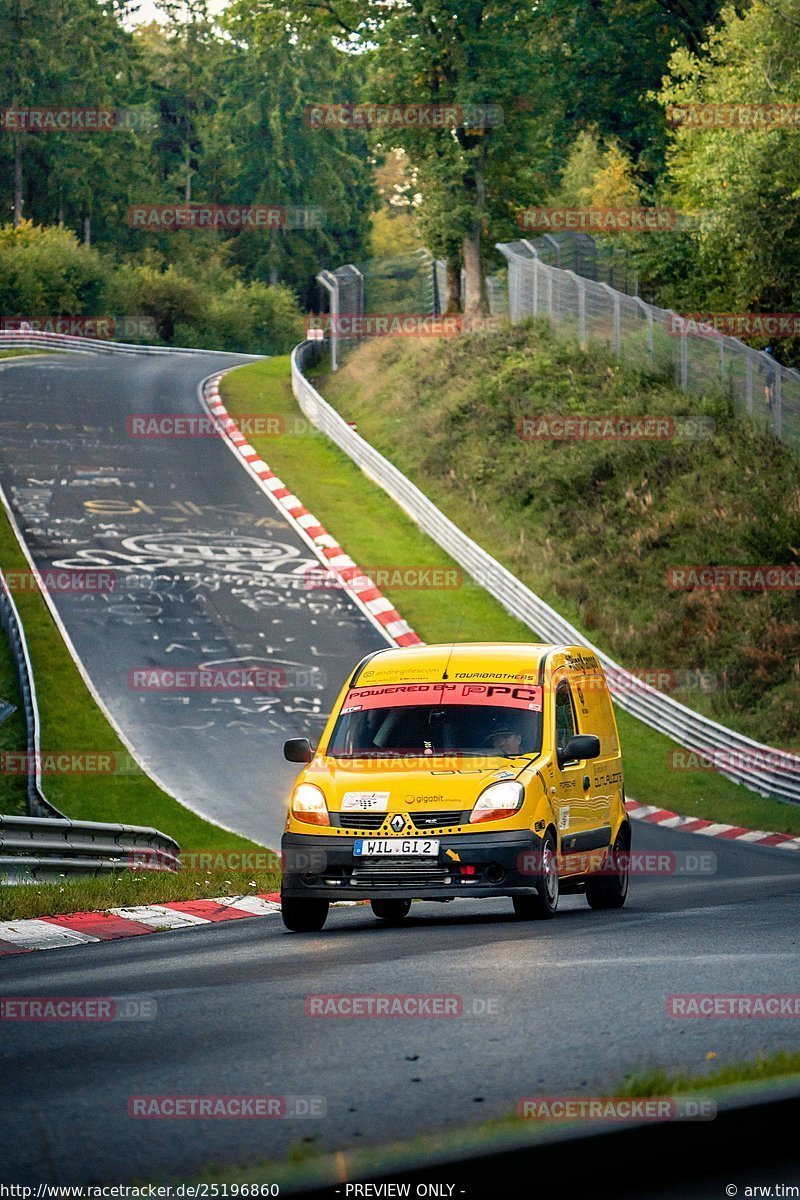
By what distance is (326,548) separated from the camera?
34.9 meters

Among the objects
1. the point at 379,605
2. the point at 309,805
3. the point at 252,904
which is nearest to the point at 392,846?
the point at 309,805

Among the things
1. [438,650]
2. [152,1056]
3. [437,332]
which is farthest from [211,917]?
[437,332]

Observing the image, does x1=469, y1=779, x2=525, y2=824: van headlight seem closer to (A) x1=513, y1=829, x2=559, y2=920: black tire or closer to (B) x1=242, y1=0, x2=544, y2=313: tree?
(A) x1=513, y1=829, x2=559, y2=920: black tire

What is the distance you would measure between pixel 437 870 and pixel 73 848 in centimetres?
486

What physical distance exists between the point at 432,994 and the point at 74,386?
1828 inches

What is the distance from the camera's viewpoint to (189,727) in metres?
24.6

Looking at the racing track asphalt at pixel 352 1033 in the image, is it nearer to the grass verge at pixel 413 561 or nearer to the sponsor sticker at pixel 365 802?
the sponsor sticker at pixel 365 802

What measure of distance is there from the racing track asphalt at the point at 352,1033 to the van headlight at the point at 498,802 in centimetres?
79

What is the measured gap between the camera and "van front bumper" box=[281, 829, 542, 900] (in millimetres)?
11633

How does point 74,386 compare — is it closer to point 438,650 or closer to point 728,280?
point 728,280

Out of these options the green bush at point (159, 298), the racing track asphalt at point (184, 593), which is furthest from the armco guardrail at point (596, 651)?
the green bush at point (159, 298)

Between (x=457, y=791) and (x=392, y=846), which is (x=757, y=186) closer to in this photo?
(x=457, y=791)

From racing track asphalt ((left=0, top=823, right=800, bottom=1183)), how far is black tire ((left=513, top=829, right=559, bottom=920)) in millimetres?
330

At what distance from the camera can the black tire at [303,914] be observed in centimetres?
1209
